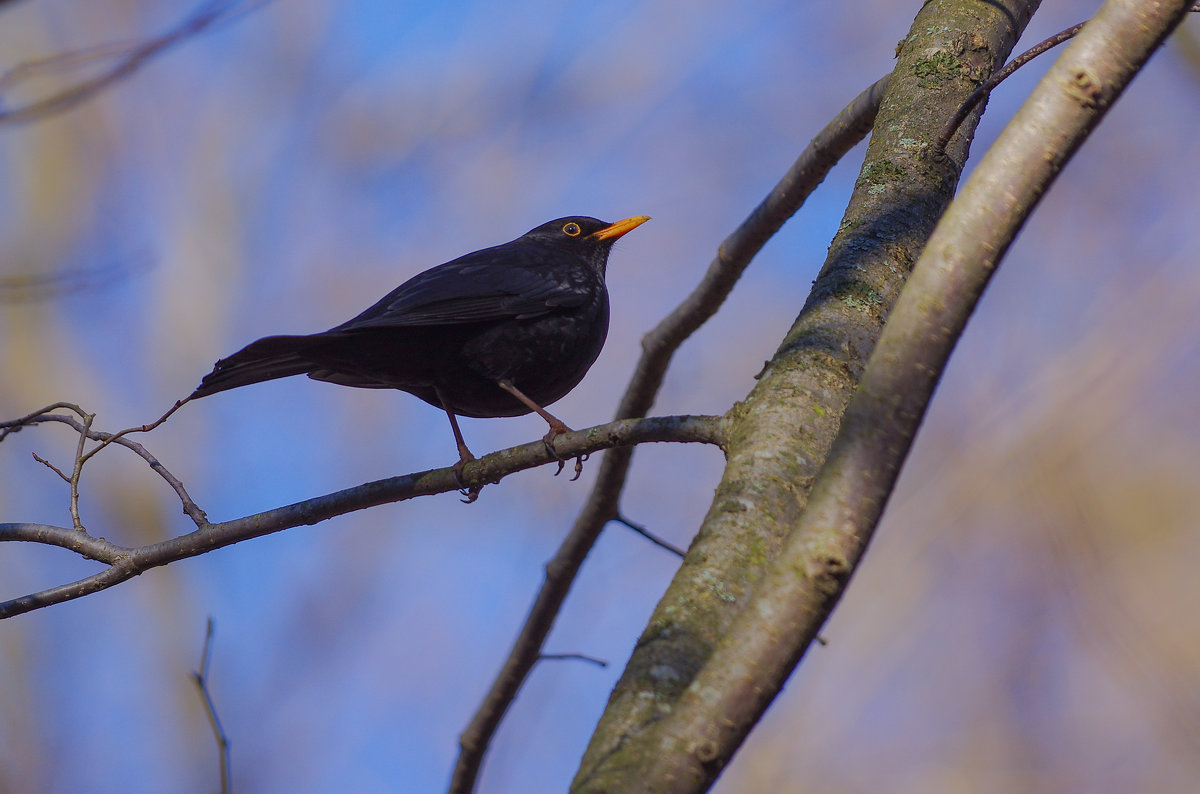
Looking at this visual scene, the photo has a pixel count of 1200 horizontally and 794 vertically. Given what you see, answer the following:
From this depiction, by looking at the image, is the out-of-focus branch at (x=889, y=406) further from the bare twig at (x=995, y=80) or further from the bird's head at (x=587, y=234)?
the bird's head at (x=587, y=234)

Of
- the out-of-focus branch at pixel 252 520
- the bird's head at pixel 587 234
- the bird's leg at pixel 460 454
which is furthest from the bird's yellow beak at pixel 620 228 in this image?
the out-of-focus branch at pixel 252 520

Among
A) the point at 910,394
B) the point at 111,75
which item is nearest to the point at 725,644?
the point at 910,394

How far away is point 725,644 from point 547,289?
9.71 feet

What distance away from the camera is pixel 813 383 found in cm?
221

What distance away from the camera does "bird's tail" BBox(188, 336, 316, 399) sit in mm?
3207

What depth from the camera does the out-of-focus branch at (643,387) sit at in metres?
3.59

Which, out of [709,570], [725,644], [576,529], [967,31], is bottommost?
[725,644]

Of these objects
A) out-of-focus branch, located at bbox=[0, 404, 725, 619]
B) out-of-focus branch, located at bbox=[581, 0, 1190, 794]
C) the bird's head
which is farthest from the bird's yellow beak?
out-of-focus branch, located at bbox=[581, 0, 1190, 794]

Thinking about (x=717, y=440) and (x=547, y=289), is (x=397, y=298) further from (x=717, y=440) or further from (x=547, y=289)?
(x=717, y=440)

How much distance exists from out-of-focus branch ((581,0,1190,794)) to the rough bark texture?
3 centimetres

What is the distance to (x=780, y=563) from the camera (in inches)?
55.9

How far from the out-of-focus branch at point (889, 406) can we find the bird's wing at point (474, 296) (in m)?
2.39

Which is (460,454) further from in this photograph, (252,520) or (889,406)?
(889,406)

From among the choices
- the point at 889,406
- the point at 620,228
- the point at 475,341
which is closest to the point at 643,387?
the point at 475,341
